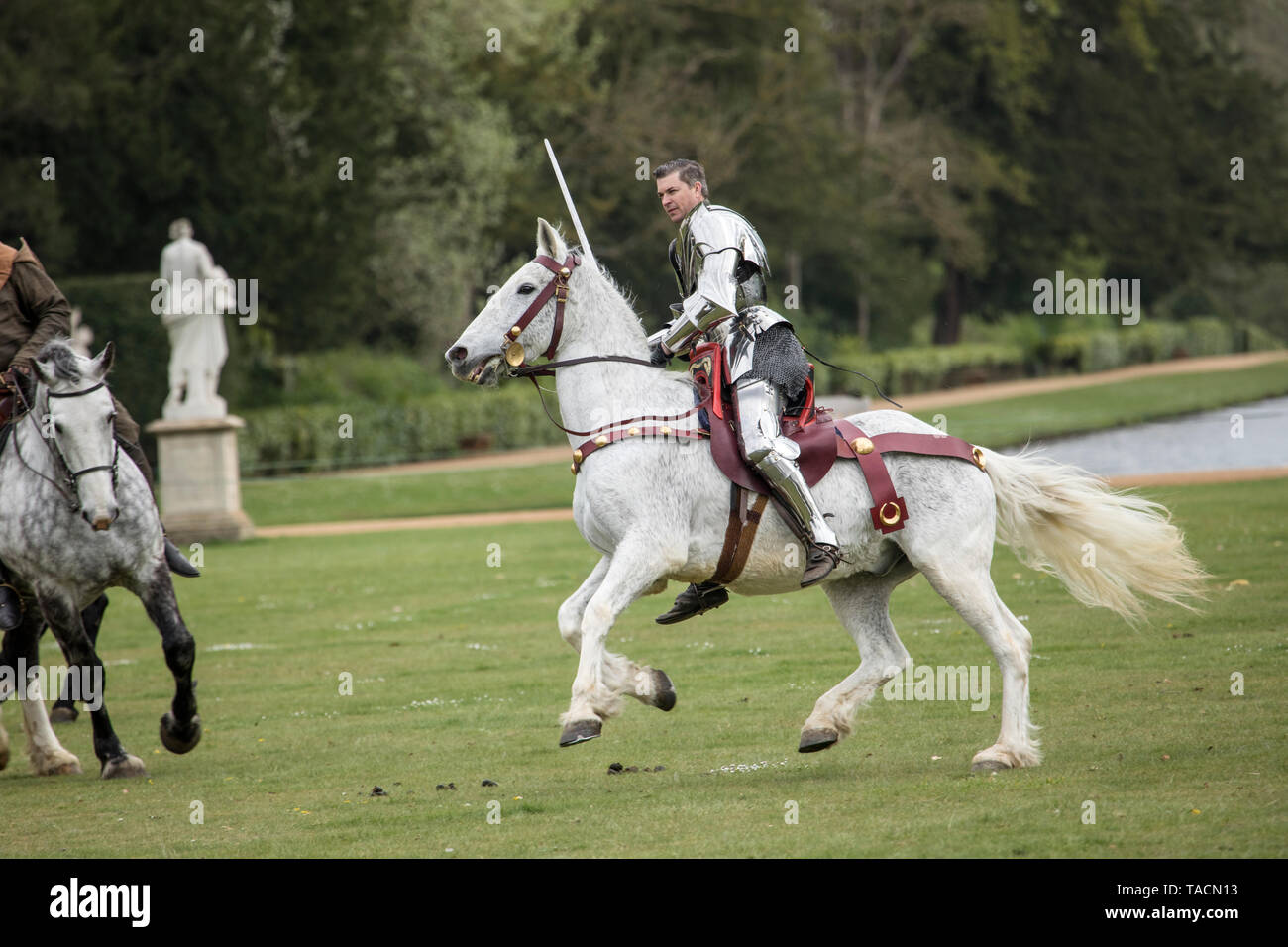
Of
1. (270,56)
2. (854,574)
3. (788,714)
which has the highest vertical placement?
(270,56)

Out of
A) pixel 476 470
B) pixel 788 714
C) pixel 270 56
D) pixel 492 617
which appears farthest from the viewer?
pixel 270 56

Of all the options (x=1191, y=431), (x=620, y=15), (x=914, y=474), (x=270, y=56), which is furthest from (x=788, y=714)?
(x=620, y=15)

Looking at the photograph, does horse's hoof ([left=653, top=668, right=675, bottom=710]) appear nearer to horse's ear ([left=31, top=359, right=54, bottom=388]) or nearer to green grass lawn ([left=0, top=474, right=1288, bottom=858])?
green grass lawn ([left=0, top=474, right=1288, bottom=858])

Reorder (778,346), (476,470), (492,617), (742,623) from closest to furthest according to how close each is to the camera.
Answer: (778,346)
(742,623)
(492,617)
(476,470)

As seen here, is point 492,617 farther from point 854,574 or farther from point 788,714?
point 854,574

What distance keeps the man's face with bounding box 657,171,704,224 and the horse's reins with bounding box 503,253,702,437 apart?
0.57m

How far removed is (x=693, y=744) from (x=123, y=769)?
3438mm

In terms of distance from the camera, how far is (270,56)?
37.4 metres

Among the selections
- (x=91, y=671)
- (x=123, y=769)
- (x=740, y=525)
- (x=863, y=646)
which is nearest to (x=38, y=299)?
(x=91, y=671)

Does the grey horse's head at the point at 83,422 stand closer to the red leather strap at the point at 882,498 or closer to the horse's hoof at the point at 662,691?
the horse's hoof at the point at 662,691

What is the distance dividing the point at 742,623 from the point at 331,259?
23990mm

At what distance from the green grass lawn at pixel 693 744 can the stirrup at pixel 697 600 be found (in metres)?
0.85

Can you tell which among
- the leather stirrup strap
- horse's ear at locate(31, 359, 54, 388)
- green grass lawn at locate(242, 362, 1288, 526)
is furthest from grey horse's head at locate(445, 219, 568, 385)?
green grass lawn at locate(242, 362, 1288, 526)

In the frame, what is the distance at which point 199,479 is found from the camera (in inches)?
978
